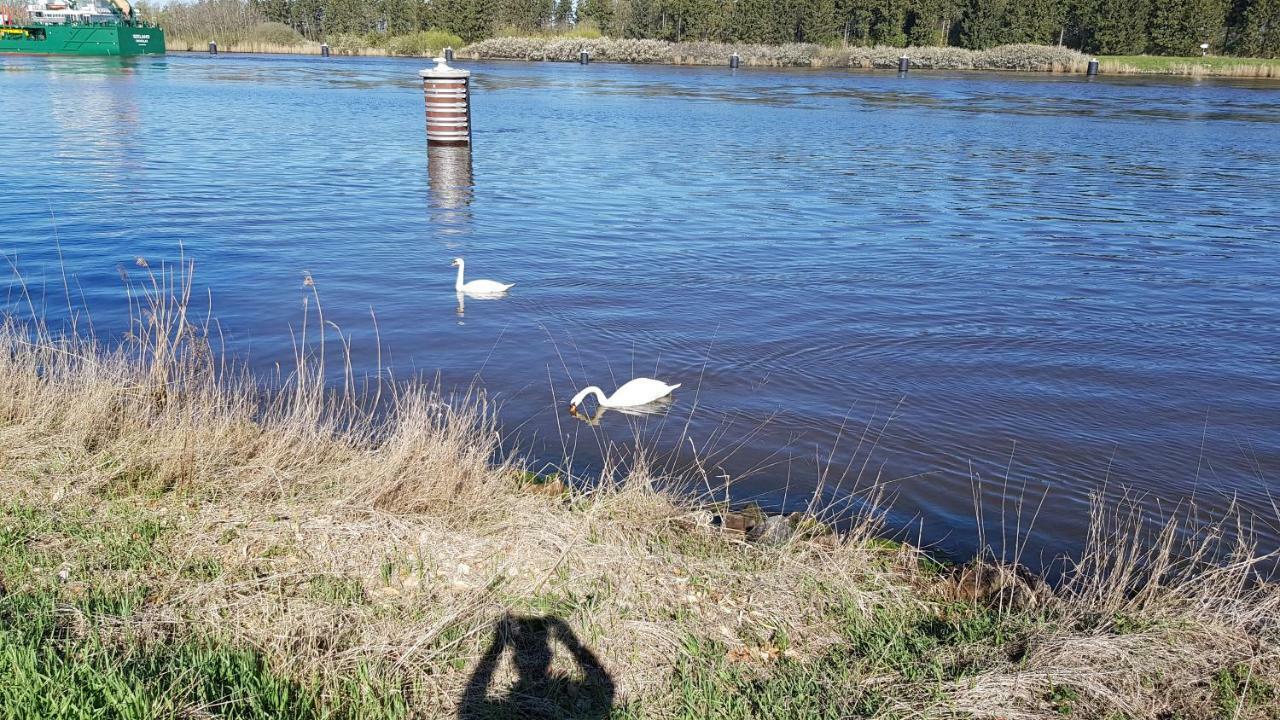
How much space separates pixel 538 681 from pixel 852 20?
9404 centimetres

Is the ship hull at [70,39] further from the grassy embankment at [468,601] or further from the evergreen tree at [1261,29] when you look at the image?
the evergreen tree at [1261,29]

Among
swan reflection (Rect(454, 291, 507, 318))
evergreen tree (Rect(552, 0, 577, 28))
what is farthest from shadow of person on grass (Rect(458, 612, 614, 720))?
evergreen tree (Rect(552, 0, 577, 28))

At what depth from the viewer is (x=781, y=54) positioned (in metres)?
79.7

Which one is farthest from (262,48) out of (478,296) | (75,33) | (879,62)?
(478,296)

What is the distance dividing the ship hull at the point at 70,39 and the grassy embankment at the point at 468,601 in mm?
78591

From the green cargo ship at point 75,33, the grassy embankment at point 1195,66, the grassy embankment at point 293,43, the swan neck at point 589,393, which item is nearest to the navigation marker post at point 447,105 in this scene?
the swan neck at point 589,393

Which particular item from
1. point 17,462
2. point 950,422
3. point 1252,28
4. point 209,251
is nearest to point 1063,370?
point 950,422

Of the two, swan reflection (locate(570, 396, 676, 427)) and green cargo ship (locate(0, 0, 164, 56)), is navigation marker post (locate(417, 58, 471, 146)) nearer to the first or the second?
swan reflection (locate(570, 396, 676, 427))

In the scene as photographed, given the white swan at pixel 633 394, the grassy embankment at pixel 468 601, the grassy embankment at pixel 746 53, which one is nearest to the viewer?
the grassy embankment at pixel 468 601

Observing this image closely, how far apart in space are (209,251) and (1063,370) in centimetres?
1092

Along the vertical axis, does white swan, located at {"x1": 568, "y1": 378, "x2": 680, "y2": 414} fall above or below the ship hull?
below

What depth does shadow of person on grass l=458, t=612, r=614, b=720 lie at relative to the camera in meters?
3.92

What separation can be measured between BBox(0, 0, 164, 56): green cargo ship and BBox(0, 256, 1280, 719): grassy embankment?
78.7 metres

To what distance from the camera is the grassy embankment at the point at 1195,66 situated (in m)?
64.6
